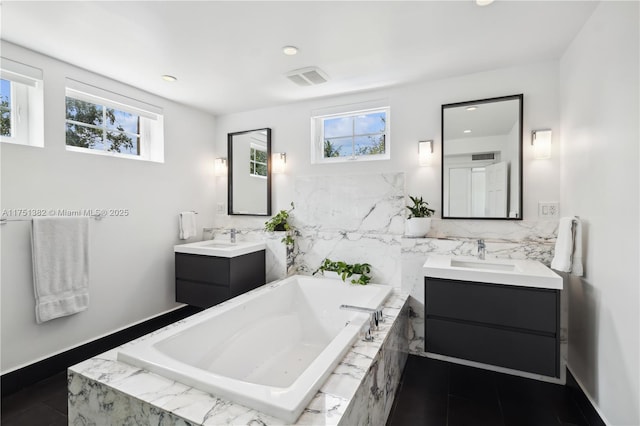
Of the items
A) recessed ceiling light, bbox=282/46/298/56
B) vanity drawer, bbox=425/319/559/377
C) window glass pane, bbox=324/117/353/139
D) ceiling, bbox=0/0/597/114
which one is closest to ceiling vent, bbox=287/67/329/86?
ceiling, bbox=0/0/597/114

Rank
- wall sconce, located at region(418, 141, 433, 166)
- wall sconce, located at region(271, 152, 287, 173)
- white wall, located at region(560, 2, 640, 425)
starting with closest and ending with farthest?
white wall, located at region(560, 2, 640, 425) < wall sconce, located at region(418, 141, 433, 166) < wall sconce, located at region(271, 152, 287, 173)

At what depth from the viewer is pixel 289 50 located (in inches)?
86.7

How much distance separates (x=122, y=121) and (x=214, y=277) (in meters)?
1.78

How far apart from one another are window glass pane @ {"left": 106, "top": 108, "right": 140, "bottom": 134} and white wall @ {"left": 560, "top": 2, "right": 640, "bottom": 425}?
3.71 metres

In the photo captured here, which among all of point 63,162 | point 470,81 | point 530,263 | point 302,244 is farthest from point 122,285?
point 470,81

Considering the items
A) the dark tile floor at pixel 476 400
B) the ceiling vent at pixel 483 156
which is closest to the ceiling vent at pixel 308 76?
the ceiling vent at pixel 483 156

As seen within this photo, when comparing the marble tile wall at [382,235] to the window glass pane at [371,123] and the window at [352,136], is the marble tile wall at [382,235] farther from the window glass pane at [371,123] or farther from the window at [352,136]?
the window glass pane at [371,123]

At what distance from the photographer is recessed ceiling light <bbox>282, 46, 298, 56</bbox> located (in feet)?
7.15

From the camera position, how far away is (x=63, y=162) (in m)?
2.39

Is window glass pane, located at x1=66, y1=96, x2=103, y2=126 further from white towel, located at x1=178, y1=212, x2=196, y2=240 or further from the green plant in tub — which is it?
the green plant in tub

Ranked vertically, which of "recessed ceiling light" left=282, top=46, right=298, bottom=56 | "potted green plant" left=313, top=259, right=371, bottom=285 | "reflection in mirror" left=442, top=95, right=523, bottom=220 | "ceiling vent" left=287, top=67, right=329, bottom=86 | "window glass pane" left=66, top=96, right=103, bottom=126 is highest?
"recessed ceiling light" left=282, top=46, right=298, bottom=56

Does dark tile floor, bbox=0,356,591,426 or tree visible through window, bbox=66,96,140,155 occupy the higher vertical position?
tree visible through window, bbox=66,96,140,155

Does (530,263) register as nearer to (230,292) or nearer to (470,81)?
(470,81)

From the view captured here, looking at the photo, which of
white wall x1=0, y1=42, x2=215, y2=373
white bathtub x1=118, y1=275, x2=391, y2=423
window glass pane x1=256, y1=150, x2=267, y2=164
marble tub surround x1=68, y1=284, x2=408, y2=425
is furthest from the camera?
window glass pane x1=256, y1=150, x2=267, y2=164
